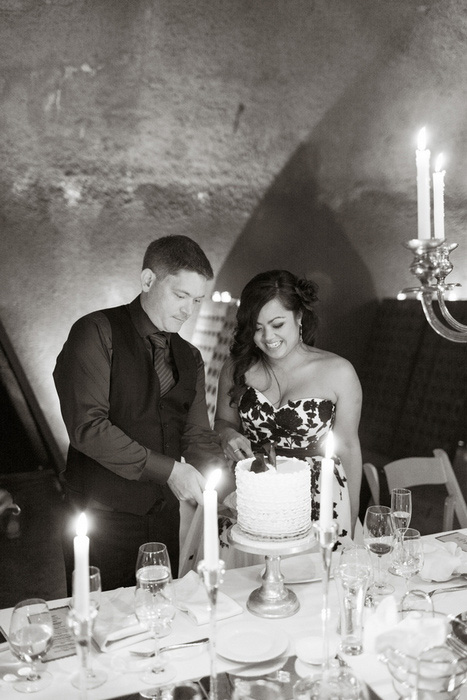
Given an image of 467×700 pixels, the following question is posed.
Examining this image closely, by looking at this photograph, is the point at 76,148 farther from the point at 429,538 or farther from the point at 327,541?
the point at 327,541

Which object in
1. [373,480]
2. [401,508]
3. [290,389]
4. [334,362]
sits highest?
[334,362]

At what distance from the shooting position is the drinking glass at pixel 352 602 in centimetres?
156

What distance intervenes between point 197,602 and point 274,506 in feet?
1.07

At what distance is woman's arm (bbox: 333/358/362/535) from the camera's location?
3.11 m

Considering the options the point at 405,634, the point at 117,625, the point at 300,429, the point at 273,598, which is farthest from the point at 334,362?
the point at 405,634

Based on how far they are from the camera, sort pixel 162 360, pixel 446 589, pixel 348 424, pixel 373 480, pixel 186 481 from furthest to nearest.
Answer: pixel 373 480 → pixel 348 424 → pixel 162 360 → pixel 186 481 → pixel 446 589

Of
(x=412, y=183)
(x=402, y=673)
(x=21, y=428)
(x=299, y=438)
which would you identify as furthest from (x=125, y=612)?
(x=412, y=183)

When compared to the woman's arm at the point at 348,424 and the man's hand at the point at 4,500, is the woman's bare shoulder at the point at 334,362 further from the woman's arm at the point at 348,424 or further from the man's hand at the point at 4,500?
the man's hand at the point at 4,500

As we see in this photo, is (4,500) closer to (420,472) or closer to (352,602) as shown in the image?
(420,472)

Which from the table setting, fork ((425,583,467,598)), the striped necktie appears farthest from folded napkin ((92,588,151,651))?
the striped necktie

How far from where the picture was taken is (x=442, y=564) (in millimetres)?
1949

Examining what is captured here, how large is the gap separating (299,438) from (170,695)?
1.74 m

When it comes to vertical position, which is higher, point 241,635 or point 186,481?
point 186,481

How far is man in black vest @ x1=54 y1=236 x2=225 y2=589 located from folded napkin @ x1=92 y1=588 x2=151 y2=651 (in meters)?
0.57
